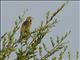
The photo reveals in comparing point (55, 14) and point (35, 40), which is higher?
point (55, 14)

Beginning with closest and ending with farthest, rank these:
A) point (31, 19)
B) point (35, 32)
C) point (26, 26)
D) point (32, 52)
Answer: point (32, 52), point (35, 32), point (26, 26), point (31, 19)

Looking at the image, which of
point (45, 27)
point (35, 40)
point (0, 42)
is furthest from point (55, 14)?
point (0, 42)

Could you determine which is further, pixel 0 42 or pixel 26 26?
pixel 26 26

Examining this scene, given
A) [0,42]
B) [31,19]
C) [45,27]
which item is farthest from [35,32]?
[31,19]

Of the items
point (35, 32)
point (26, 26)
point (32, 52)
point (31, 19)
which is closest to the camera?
point (32, 52)

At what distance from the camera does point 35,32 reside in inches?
230

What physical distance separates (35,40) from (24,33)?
14.2 inches

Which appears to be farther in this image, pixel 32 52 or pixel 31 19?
pixel 31 19

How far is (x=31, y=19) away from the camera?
727 centimetres

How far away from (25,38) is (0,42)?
46cm

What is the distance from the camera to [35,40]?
5656mm

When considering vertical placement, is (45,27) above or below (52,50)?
above

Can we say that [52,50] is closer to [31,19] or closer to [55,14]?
[55,14]

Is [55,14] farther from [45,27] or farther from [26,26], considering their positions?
[26,26]
